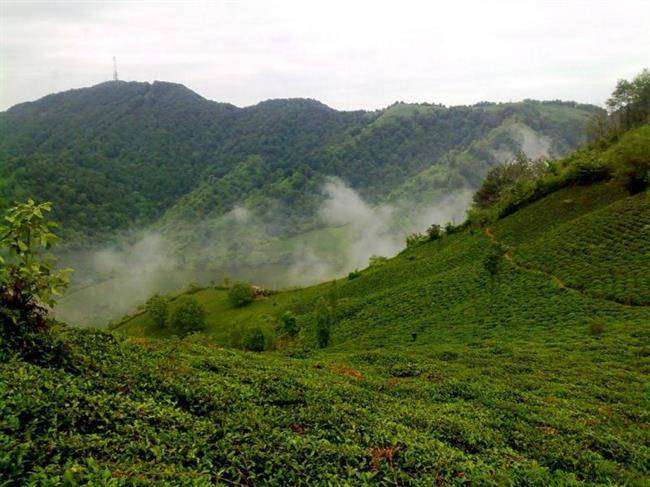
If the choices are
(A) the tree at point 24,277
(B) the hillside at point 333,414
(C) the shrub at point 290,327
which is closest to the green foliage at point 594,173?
(B) the hillside at point 333,414

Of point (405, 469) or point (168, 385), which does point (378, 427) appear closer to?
point (405, 469)

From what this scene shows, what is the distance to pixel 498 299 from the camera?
164ft

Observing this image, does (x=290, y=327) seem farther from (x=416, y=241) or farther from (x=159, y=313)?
(x=159, y=313)

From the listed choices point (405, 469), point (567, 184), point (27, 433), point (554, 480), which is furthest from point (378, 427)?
point (567, 184)

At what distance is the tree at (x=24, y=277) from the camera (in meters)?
9.56

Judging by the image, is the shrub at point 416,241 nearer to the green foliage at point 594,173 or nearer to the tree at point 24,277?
the green foliage at point 594,173

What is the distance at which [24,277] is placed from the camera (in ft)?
32.0

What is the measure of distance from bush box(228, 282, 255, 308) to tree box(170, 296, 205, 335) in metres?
9.39

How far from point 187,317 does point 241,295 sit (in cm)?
1498

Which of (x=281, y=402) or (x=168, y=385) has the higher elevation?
(x=168, y=385)

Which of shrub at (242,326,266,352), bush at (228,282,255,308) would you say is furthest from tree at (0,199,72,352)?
bush at (228,282,255,308)

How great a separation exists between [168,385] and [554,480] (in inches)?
351

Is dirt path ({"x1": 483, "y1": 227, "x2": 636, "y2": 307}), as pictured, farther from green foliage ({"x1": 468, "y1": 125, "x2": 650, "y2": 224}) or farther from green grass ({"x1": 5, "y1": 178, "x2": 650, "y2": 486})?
green foliage ({"x1": 468, "y1": 125, "x2": 650, "y2": 224})

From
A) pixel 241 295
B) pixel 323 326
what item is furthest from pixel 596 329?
pixel 241 295
